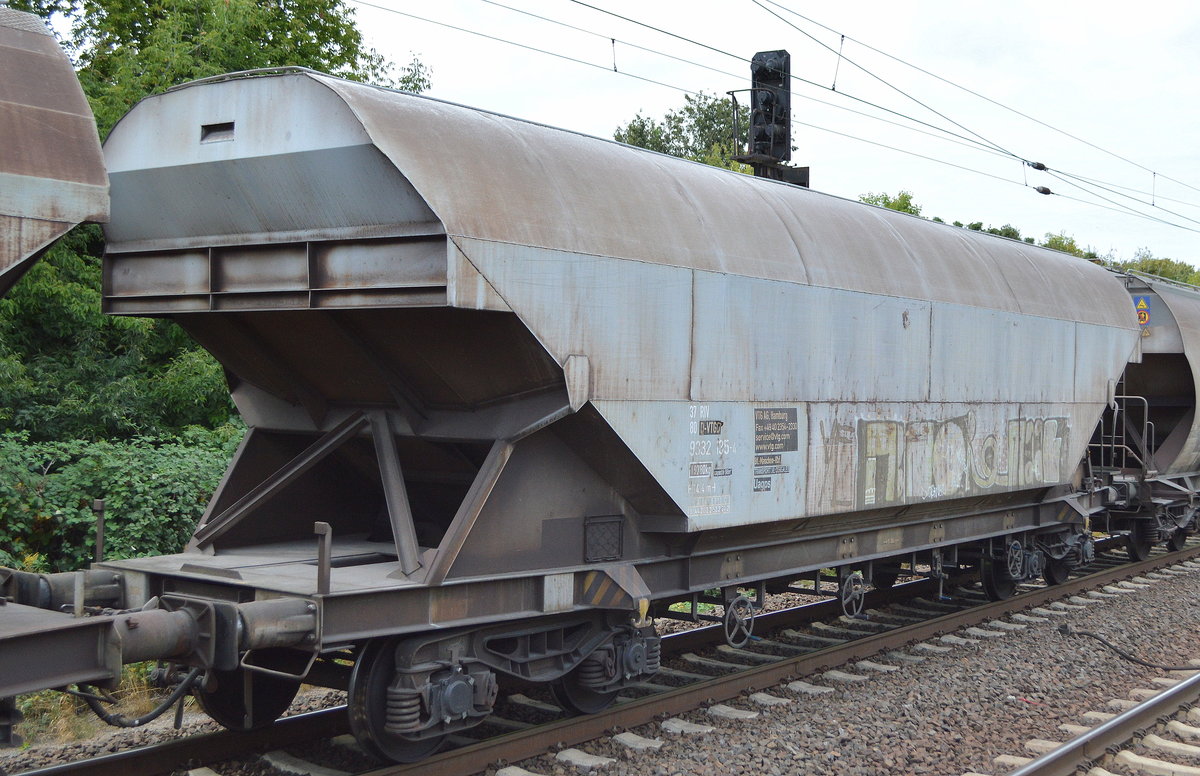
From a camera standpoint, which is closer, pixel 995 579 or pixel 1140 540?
pixel 995 579

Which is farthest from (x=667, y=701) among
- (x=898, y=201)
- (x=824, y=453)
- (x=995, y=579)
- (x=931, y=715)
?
(x=898, y=201)

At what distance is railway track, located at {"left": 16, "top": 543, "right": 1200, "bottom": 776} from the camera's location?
6.17 m

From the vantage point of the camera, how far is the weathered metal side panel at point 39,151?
4.14 meters

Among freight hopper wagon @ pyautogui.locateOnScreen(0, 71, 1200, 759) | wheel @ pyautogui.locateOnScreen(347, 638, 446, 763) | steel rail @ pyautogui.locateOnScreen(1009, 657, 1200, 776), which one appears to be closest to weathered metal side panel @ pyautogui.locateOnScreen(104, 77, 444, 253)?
freight hopper wagon @ pyautogui.locateOnScreen(0, 71, 1200, 759)

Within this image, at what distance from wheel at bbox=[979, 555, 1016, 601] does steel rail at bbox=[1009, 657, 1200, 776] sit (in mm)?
3588

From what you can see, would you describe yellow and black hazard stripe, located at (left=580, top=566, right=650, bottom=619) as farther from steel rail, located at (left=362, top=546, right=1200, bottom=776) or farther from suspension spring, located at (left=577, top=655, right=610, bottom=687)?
steel rail, located at (left=362, top=546, right=1200, bottom=776)

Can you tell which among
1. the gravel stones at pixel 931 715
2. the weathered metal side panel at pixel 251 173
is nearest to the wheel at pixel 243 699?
the gravel stones at pixel 931 715

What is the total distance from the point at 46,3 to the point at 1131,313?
16602 millimetres

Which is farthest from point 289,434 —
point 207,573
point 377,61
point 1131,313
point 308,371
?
point 377,61

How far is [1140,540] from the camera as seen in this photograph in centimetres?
1556

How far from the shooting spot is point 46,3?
1636 cm

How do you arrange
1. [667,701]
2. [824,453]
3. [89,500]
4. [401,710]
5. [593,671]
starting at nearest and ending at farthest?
1. [401,710]
2. [593,671]
3. [667,701]
4. [824,453]
5. [89,500]

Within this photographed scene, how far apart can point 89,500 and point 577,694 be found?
230 inches

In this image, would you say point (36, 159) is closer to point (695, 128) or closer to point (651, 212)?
point (651, 212)
